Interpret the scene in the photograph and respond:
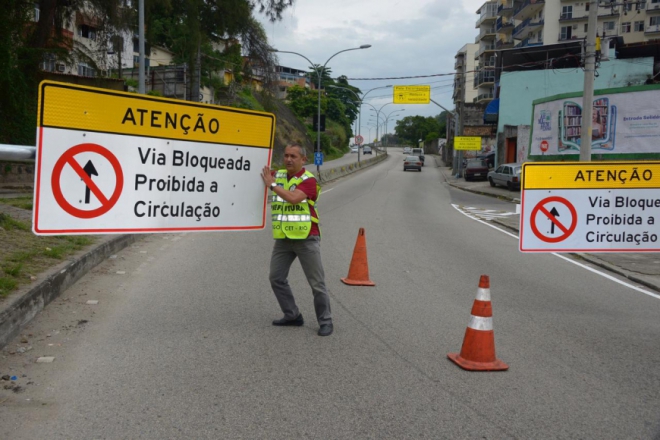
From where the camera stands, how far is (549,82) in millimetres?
39844

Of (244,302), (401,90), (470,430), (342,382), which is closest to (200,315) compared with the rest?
(244,302)

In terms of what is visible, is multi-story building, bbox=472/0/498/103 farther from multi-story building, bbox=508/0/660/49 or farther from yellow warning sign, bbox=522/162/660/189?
yellow warning sign, bbox=522/162/660/189

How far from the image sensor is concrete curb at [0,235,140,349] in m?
5.39

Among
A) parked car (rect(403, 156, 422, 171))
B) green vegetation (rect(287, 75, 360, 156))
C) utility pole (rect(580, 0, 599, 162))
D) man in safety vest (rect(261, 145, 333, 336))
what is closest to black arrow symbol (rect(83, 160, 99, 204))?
man in safety vest (rect(261, 145, 333, 336))

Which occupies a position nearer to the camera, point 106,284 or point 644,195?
point 644,195

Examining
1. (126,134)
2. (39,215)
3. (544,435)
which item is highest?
(126,134)

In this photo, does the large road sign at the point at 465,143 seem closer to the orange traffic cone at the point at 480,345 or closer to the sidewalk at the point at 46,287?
the sidewalk at the point at 46,287

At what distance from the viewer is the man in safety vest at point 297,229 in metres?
5.66

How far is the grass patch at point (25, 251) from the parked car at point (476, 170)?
37.4 m

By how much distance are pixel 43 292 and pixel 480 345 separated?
4363mm

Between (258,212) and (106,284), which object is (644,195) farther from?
(106,284)

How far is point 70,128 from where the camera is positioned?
13.4 feet

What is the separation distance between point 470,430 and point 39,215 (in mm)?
3032

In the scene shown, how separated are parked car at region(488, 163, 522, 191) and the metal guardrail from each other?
31.0 metres
